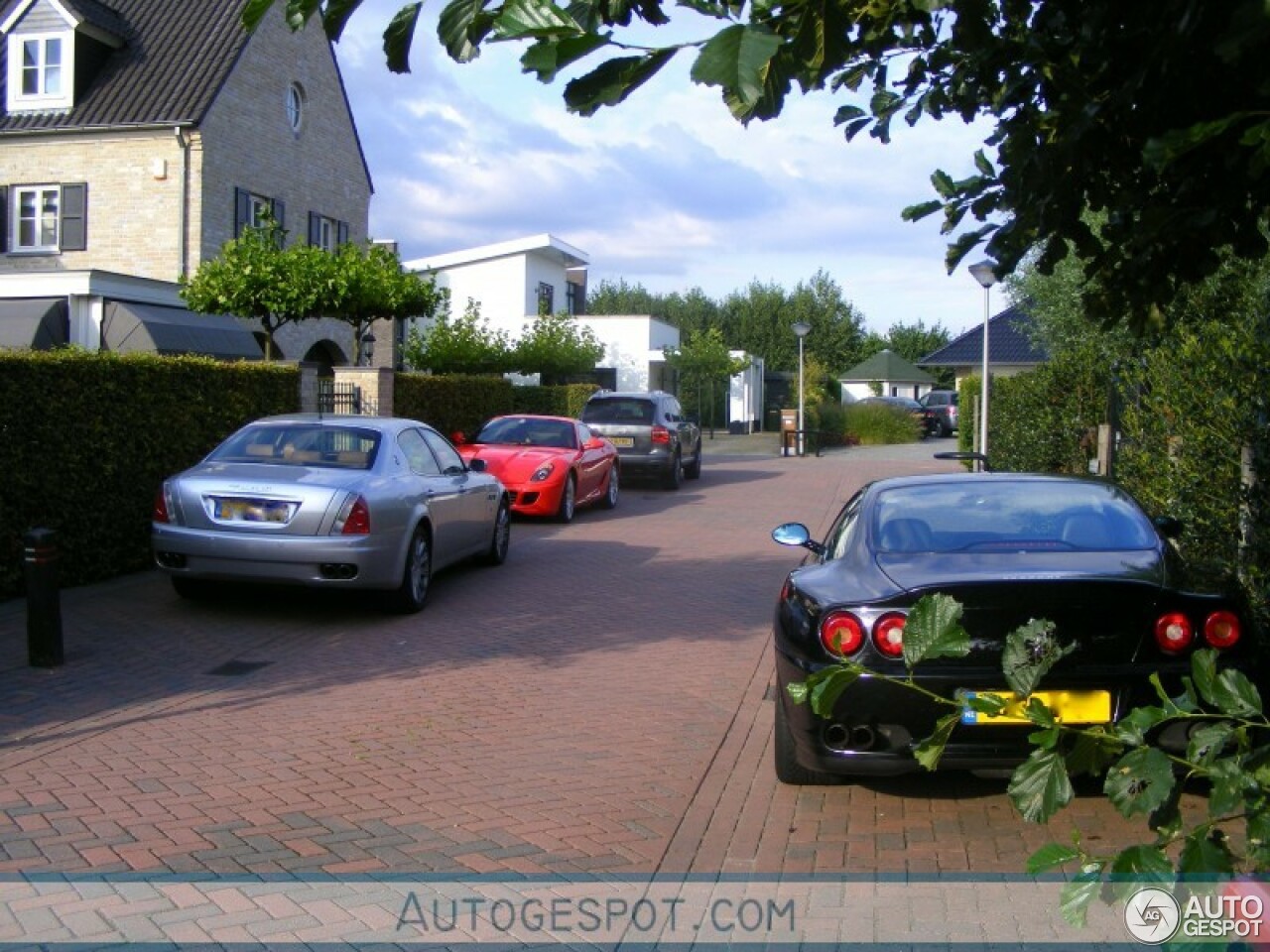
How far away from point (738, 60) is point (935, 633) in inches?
47.1

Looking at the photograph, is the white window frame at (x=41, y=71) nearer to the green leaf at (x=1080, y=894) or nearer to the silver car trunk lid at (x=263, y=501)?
the silver car trunk lid at (x=263, y=501)

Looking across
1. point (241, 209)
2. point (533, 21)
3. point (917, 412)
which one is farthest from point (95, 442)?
point (917, 412)

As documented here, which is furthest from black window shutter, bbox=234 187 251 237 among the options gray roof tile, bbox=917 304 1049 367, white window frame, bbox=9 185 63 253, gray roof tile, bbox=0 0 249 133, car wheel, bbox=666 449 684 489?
gray roof tile, bbox=917 304 1049 367

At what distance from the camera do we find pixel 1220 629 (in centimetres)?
513

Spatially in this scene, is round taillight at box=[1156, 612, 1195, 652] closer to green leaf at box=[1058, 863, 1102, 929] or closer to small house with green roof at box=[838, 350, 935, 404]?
green leaf at box=[1058, 863, 1102, 929]

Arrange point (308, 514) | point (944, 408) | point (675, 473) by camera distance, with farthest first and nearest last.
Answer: point (944, 408)
point (675, 473)
point (308, 514)

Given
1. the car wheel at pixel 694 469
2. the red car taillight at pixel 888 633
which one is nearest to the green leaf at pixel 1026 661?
the red car taillight at pixel 888 633

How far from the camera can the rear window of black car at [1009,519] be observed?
19.0ft

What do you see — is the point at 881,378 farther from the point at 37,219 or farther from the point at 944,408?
the point at 37,219

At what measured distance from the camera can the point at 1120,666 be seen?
4980 mm

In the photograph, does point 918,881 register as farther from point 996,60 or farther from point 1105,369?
point 1105,369

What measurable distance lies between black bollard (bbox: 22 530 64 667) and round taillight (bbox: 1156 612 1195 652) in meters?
5.98

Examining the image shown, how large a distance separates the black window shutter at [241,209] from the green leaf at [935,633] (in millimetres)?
25920

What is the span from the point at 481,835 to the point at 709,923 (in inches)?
44.5
